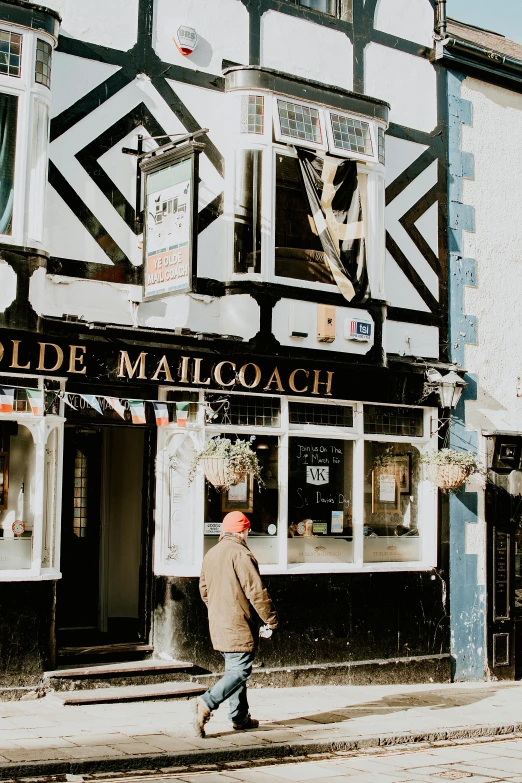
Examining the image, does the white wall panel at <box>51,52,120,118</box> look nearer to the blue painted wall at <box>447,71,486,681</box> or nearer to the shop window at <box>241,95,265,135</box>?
the shop window at <box>241,95,265,135</box>

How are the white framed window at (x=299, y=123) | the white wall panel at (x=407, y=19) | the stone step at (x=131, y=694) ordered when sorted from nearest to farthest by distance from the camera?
the stone step at (x=131, y=694) → the white framed window at (x=299, y=123) → the white wall panel at (x=407, y=19)

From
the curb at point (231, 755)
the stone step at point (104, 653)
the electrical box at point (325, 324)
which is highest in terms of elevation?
the electrical box at point (325, 324)

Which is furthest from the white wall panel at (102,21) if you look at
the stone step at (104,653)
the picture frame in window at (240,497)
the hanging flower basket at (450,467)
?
the stone step at (104,653)

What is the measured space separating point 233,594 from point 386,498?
15.3 feet

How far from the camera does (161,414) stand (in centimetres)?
1099

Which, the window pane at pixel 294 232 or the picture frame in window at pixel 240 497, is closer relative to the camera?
the picture frame in window at pixel 240 497

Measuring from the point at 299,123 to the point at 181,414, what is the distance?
366 centimetres

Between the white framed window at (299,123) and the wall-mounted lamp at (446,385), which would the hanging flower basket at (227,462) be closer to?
the wall-mounted lamp at (446,385)

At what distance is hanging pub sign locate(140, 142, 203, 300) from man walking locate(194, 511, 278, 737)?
8.51 ft

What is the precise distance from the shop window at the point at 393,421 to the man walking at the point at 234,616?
4157mm

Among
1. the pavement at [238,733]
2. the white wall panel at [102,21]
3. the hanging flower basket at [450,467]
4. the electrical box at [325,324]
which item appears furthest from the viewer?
the hanging flower basket at [450,467]

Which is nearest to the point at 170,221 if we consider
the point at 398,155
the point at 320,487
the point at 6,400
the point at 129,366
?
the point at 129,366

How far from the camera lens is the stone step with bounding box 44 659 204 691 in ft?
32.9

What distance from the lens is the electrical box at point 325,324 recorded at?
39.4ft
